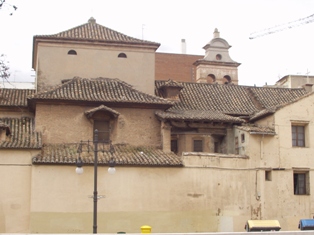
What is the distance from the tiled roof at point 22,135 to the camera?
81.5 ft

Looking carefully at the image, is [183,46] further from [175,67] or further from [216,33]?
[216,33]

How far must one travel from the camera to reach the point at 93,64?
2989 centimetres

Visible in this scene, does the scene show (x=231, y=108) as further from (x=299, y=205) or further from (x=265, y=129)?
(x=299, y=205)

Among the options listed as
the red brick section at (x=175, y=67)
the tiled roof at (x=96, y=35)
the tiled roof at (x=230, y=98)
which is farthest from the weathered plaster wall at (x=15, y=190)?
the red brick section at (x=175, y=67)

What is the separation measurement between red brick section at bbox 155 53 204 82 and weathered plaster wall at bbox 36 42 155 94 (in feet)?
68.8

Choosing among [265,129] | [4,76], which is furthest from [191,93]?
[4,76]

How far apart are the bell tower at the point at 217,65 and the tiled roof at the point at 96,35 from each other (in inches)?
492

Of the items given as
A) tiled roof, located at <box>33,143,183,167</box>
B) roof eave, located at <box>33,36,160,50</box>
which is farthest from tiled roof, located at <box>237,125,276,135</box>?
roof eave, located at <box>33,36,160,50</box>

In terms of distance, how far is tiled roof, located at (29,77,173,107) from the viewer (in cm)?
2672

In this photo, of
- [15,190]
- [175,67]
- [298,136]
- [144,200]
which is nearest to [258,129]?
[298,136]

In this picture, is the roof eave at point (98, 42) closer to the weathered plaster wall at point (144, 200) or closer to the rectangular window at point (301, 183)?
the weathered plaster wall at point (144, 200)

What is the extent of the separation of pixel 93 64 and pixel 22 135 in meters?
5.98

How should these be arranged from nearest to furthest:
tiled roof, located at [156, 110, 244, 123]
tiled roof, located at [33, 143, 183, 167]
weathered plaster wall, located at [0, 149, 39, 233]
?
weathered plaster wall, located at [0, 149, 39, 233] → tiled roof, located at [33, 143, 183, 167] → tiled roof, located at [156, 110, 244, 123]

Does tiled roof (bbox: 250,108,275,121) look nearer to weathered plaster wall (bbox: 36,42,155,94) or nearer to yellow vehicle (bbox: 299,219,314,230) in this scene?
weathered plaster wall (bbox: 36,42,155,94)
